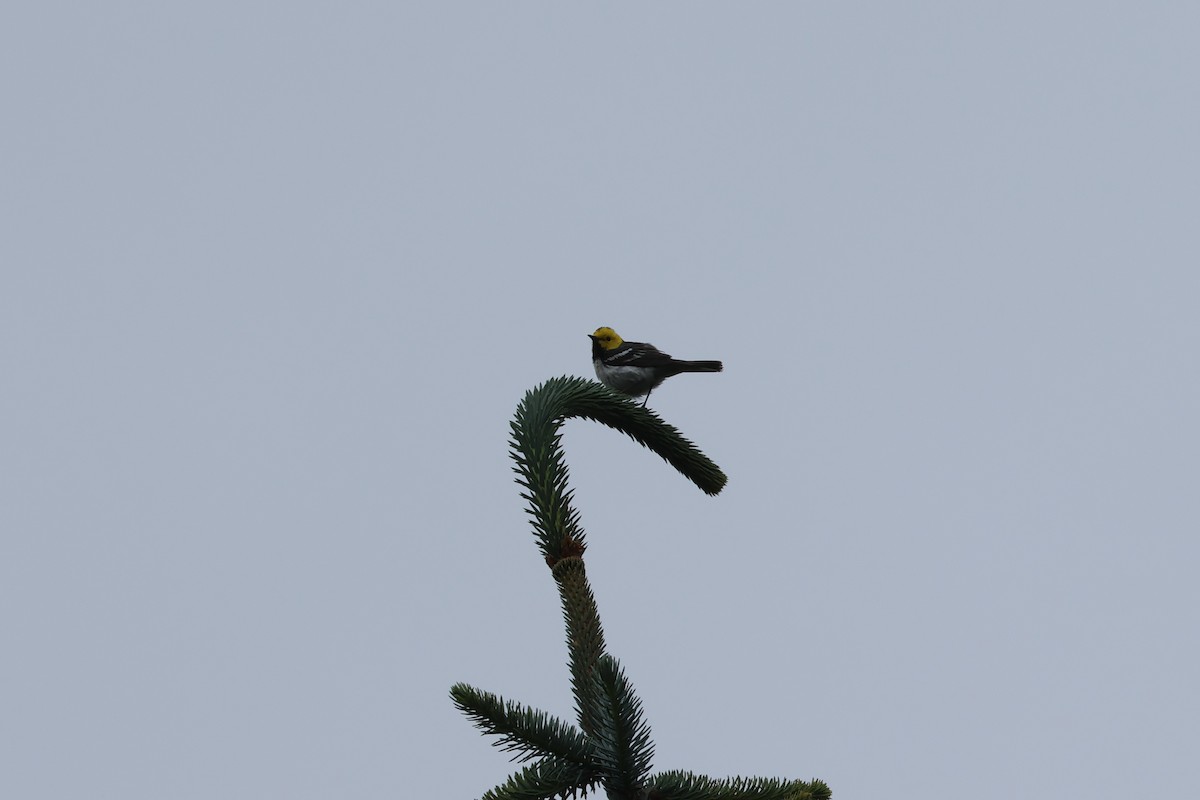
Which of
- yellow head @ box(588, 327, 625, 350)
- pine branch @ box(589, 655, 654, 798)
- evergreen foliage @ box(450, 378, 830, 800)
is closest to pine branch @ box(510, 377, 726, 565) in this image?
evergreen foliage @ box(450, 378, 830, 800)

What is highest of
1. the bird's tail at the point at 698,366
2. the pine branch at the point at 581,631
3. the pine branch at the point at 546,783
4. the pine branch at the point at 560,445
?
the bird's tail at the point at 698,366

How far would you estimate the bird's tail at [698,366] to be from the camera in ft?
38.6

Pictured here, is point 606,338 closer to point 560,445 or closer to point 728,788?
point 560,445

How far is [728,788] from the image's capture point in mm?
3553

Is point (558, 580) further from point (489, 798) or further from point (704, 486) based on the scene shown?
point (704, 486)

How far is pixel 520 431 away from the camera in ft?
14.9

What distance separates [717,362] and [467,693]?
8897 millimetres

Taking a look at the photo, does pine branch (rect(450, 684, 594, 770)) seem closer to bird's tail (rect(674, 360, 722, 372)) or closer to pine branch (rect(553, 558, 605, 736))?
pine branch (rect(553, 558, 605, 736))

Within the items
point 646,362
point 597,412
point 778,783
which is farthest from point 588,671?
point 646,362

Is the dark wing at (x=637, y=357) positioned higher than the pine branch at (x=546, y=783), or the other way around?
the dark wing at (x=637, y=357)

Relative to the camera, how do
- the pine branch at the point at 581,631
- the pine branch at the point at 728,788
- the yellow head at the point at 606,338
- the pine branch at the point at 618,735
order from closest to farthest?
the pine branch at the point at 618,735
the pine branch at the point at 728,788
the pine branch at the point at 581,631
the yellow head at the point at 606,338

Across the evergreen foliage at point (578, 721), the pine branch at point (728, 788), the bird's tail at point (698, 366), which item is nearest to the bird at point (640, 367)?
the bird's tail at point (698, 366)

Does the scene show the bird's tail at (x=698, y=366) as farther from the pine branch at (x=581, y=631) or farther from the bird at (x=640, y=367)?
the pine branch at (x=581, y=631)

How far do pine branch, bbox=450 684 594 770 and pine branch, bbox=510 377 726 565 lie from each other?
2.64ft
